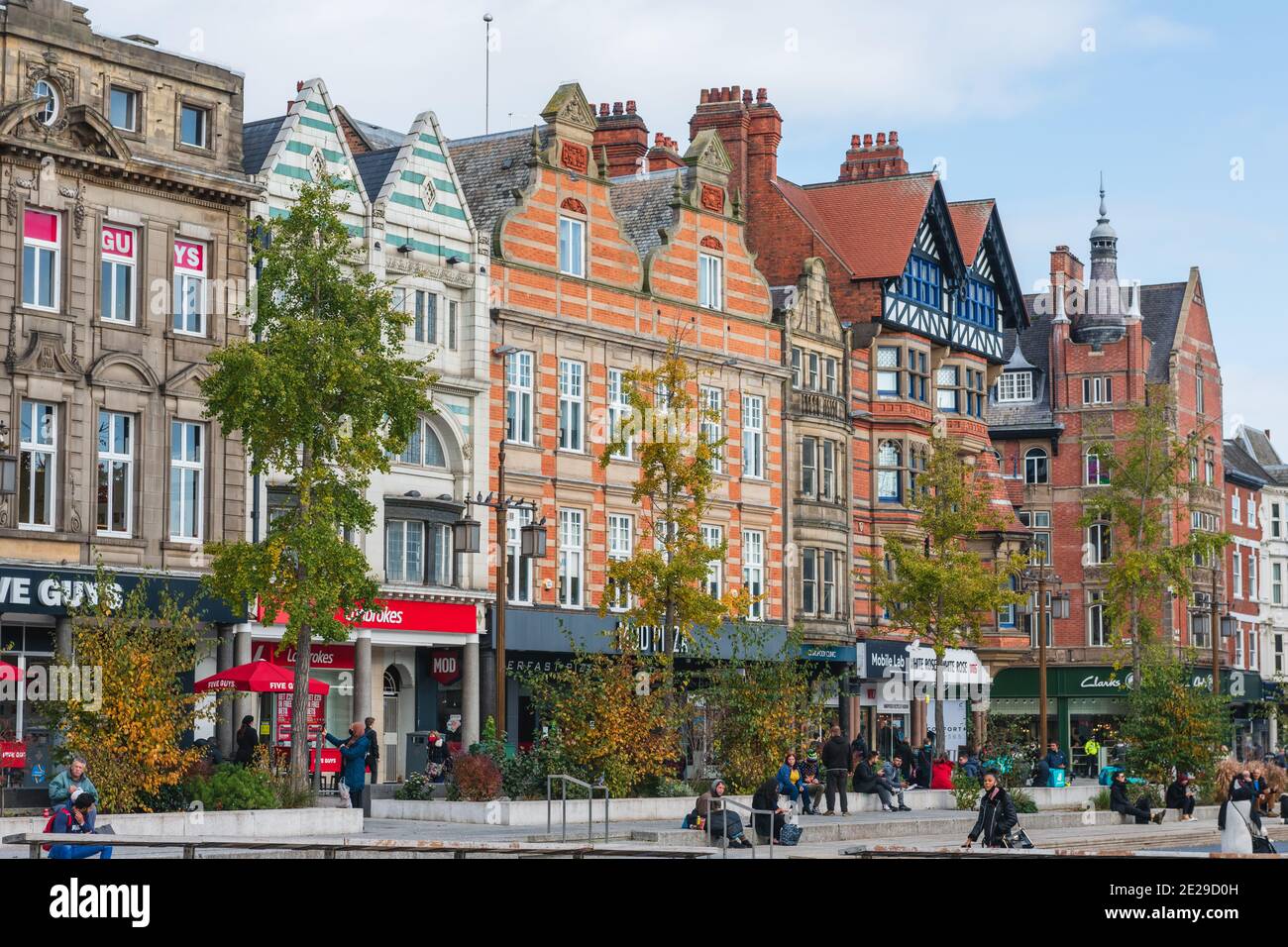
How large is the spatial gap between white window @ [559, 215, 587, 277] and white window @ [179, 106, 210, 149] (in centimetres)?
1097

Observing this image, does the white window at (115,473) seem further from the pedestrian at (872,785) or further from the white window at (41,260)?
the pedestrian at (872,785)

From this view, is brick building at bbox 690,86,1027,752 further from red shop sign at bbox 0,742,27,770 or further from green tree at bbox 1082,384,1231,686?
red shop sign at bbox 0,742,27,770

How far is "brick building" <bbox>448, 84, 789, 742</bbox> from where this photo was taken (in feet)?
167

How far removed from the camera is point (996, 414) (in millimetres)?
84750

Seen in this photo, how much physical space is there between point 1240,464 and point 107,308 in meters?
65.4

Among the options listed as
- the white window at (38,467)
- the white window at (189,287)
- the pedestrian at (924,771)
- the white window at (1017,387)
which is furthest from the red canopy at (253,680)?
the white window at (1017,387)

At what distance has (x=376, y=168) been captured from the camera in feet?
159

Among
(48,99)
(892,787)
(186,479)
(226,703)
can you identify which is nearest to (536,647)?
(226,703)

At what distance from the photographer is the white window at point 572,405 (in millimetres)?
52062

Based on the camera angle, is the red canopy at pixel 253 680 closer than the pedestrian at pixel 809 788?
Yes

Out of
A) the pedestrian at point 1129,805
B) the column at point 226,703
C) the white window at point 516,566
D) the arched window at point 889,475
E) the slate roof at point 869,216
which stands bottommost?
the pedestrian at point 1129,805

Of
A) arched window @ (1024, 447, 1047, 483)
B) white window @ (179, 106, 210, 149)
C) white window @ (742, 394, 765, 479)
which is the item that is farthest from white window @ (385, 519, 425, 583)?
arched window @ (1024, 447, 1047, 483)

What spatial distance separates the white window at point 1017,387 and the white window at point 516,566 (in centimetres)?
3795
